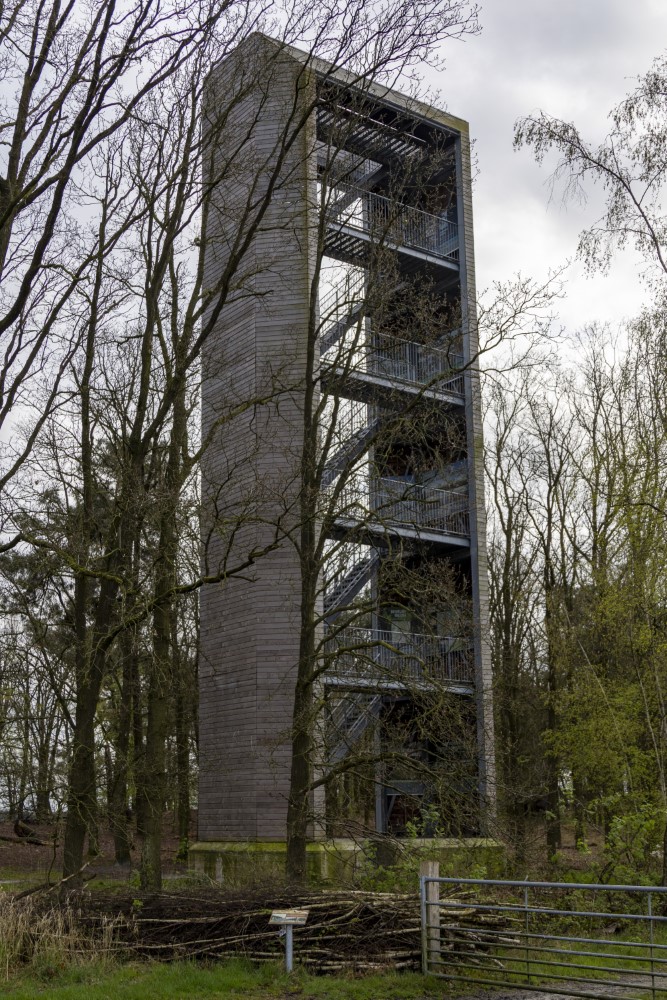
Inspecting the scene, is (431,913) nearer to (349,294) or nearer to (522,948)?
(522,948)

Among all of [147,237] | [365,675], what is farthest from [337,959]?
[147,237]

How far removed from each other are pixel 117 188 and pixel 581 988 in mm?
12634

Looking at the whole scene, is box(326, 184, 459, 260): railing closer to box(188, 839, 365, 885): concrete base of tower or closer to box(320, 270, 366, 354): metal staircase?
box(320, 270, 366, 354): metal staircase

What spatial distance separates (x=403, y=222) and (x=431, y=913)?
1116cm

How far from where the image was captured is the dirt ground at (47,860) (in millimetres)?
22484

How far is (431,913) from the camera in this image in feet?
33.3

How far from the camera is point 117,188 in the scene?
51.4 feet

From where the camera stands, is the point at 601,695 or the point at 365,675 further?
the point at 601,695

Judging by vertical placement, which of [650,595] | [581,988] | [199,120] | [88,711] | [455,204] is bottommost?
[581,988]

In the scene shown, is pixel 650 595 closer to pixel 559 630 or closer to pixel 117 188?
pixel 559 630

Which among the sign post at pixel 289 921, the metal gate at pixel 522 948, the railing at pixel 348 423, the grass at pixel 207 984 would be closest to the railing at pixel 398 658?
the railing at pixel 348 423

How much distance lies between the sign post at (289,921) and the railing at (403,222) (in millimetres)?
11121

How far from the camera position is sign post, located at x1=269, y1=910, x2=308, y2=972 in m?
9.62

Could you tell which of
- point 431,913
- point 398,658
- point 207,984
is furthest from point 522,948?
point 398,658
